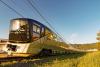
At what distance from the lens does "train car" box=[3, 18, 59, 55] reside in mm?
17250

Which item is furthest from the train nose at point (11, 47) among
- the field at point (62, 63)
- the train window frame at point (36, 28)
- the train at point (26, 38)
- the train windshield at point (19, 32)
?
the train window frame at point (36, 28)

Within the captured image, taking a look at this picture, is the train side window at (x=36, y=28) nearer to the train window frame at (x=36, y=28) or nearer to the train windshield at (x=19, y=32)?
the train window frame at (x=36, y=28)

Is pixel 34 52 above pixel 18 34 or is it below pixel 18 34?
below

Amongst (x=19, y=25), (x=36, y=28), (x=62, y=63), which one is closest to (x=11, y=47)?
(x=19, y=25)

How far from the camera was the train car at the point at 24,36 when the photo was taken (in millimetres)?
17250

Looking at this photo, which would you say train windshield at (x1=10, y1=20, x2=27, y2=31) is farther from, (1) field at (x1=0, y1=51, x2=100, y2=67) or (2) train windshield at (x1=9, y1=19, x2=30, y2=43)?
(1) field at (x1=0, y1=51, x2=100, y2=67)

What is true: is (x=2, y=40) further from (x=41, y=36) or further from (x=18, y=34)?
(x=41, y=36)

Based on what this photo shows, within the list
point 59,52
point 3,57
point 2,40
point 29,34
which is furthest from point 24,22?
point 59,52

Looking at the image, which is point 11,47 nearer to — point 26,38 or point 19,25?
point 26,38

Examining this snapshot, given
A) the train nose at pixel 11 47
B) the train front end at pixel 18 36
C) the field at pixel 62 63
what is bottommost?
the field at pixel 62 63

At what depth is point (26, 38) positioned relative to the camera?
1809 centimetres

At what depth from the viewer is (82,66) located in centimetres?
1037

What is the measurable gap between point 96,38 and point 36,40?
26.0 meters

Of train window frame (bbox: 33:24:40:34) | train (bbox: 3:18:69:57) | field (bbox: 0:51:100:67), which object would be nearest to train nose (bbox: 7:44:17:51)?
train (bbox: 3:18:69:57)
